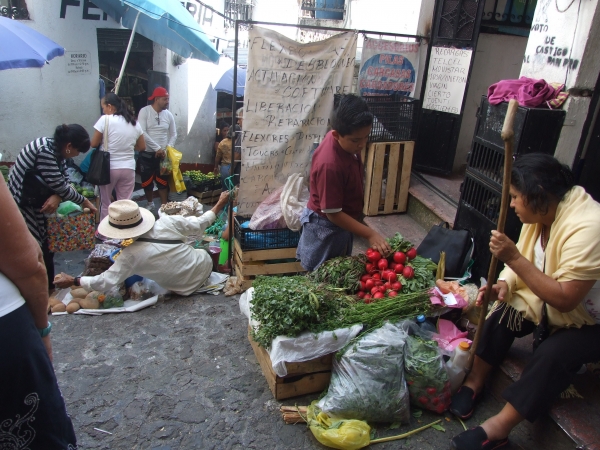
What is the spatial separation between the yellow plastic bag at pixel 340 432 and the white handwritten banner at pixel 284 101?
8.60 ft

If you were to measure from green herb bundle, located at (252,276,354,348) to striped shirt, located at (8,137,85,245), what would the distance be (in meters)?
2.43

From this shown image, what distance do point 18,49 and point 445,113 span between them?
16.1 feet

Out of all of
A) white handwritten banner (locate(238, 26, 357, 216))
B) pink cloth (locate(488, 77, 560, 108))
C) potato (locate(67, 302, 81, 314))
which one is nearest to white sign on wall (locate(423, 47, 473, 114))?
white handwritten banner (locate(238, 26, 357, 216))

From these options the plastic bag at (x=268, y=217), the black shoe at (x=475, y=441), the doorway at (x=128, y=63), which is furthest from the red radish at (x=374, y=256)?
the doorway at (x=128, y=63)

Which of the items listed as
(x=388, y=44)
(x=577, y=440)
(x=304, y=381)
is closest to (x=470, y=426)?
(x=577, y=440)

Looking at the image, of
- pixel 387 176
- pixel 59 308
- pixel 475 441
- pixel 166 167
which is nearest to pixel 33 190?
pixel 59 308

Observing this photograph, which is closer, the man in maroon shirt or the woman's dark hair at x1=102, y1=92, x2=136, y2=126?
the man in maroon shirt

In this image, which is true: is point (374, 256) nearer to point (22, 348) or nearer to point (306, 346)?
point (306, 346)

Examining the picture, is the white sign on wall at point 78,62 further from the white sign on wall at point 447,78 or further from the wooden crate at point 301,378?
the wooden crate at point 301,378

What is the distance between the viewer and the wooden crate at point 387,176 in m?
5.24

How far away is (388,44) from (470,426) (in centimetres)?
417

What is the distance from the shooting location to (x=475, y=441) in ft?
8.74

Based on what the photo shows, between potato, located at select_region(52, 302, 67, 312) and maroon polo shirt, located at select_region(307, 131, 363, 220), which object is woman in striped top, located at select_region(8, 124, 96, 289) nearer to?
potato, located at select_region(52, 302, 67, 312)

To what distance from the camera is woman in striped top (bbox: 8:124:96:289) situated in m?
4.28
